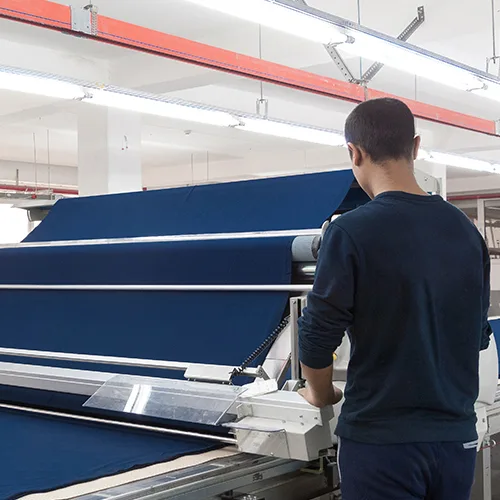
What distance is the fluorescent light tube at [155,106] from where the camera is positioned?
548 centimetres

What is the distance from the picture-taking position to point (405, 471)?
156 centimetres

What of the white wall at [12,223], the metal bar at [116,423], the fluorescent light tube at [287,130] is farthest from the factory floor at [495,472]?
the white wall at [12,223]

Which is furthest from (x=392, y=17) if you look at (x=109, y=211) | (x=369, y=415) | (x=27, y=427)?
(x=369, y=415)

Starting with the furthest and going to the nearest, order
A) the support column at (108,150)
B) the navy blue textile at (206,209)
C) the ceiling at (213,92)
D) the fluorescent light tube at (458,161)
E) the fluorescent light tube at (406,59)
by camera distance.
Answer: the fluorescent light tube at (458,161) < the support column at (108,150) < the ceiling at (213,92) < the fluorescent light tube at (406,59) < the navy blue textile at (206,209)

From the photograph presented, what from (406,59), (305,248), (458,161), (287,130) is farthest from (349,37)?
(458,161)

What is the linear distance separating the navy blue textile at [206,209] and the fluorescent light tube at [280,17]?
768 millimetres

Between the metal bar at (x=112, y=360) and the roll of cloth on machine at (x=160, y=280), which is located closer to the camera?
the metal bar at (x=112, y=360)

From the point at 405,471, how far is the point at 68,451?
110 centimetres

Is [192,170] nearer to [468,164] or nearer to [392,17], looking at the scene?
[468,164]

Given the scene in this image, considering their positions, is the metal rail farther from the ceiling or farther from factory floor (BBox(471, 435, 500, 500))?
the ceiling

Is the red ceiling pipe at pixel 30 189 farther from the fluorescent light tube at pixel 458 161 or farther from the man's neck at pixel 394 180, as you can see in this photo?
the man's neck at pixel 394 180

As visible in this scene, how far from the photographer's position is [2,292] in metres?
3.60

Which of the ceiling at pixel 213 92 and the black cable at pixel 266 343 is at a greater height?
the ceiling at pixel 213 92

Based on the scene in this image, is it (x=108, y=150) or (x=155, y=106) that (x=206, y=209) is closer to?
(x=155, y=106)
